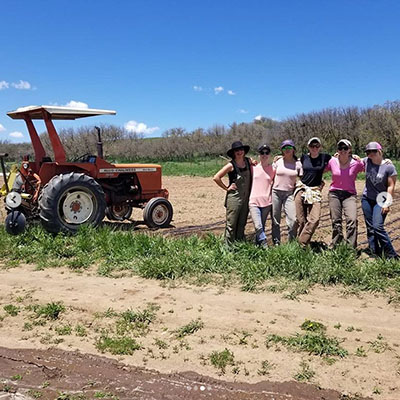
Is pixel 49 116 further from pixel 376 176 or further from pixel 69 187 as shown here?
pixel 376 176

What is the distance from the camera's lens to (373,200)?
5.43m

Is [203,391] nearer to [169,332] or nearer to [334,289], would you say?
[169,332]

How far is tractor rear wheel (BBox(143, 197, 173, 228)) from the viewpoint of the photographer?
7.96 meters

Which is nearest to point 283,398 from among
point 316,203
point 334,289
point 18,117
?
point 334,289

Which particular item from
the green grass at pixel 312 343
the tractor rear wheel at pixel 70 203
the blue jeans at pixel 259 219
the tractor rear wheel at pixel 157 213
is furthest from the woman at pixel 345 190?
the tractor rear wheel at pixel 70 203

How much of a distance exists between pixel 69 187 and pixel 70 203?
32 centimetres

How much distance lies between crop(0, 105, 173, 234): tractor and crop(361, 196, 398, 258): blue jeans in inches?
153

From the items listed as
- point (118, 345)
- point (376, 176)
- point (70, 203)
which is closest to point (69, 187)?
point (70, 203)

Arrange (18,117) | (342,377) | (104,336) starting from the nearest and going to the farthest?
(342,377) → (104,336) → (18,117)

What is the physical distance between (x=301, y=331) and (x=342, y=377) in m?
0.66

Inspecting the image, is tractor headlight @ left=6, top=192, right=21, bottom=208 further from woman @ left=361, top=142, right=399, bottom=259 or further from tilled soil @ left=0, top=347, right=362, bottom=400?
woman @ left=361, top=142, right=399, bottom=259

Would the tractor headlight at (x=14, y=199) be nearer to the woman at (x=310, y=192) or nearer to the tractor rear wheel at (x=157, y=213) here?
the tractor rear wheel at (x=157, y=213)

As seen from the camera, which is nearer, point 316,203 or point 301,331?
point 301,331

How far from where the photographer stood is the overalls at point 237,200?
556 cm
